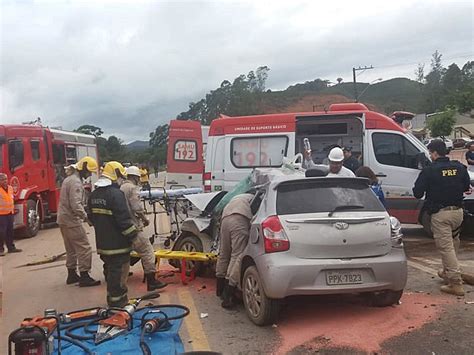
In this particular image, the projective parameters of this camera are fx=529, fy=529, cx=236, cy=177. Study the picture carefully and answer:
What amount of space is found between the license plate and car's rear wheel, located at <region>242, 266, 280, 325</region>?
0.56m

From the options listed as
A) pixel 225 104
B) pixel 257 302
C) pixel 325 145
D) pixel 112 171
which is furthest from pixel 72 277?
pixel 225 104

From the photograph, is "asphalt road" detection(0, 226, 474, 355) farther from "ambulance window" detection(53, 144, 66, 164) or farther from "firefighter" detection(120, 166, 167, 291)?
"ambulance window" detection(53, 144, 66, 164)

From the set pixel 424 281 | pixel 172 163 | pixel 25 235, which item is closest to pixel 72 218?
pixel 424 281

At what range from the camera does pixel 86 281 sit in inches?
295

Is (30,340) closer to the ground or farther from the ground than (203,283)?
farther from the ground

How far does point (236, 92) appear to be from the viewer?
7000cm

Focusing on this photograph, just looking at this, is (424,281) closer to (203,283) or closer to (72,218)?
(203,283)

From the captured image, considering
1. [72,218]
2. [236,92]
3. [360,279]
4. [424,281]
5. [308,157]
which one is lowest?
[424,281]

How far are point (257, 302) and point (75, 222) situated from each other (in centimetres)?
355

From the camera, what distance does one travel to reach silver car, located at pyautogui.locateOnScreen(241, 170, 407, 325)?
16.5 feet

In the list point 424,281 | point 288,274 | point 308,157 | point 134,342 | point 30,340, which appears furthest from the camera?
point 308,157

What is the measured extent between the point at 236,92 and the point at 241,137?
59618 millimetres

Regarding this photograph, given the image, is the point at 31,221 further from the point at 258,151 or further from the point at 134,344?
the point at 134,344

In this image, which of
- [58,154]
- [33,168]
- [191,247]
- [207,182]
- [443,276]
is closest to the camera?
[443,276]
